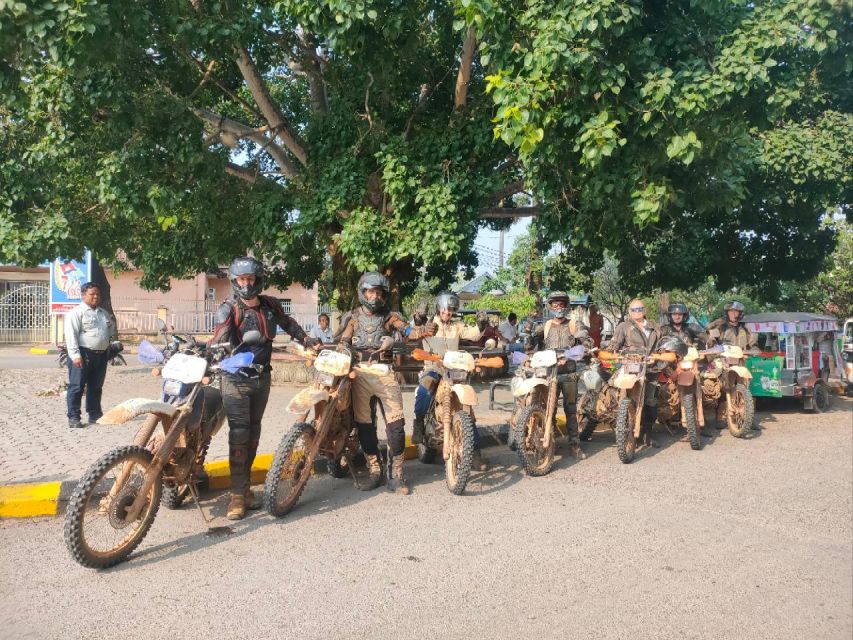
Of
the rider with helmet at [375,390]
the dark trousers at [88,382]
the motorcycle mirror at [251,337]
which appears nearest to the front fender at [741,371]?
the rider with helmet at [375,390]

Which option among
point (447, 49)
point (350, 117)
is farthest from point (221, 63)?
point (447, 49)

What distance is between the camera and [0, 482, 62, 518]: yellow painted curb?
17.0 ft

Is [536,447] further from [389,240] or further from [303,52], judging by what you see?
[303,52]

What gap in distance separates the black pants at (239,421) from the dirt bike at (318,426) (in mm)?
281

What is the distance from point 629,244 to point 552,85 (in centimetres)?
612

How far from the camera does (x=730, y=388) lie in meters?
9.45

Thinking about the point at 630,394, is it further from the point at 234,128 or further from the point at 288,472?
the point at 234,128

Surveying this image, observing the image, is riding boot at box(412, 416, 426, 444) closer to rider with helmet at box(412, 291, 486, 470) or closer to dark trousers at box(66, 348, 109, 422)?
rider with helmet at box(412, 291, 486, 470)

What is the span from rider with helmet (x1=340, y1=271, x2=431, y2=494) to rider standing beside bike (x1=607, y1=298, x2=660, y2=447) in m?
A: 3.48

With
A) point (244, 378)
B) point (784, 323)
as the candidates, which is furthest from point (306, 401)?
point (784, 323)

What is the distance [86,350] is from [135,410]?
13.7ft

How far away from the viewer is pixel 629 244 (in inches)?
508

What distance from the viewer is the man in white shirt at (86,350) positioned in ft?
26.3

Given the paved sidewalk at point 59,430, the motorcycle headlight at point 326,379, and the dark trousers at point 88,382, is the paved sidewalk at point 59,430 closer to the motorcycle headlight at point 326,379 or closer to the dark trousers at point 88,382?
the dark trousers at point 88,382
